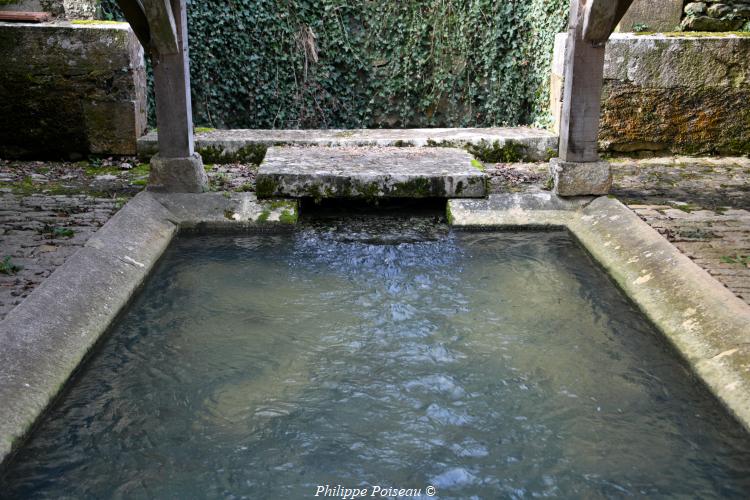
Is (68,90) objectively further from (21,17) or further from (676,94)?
(676,94)

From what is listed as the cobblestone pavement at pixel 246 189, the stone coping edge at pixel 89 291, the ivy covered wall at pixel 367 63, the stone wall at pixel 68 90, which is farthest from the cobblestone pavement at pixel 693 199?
the stone wall at pixel 68 90

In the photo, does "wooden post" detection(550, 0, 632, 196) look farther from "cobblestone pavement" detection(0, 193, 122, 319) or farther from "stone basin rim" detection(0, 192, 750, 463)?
"cobblestone pavement" detection(0, 193, 122, 319)

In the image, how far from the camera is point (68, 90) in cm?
802

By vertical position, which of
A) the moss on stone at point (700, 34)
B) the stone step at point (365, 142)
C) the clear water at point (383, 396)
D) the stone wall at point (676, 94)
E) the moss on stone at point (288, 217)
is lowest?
the clear water at point (383, 396)

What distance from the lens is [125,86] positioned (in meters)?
8.08

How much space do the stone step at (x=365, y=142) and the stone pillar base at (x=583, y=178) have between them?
180cm

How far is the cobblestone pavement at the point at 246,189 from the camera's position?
15.6ft

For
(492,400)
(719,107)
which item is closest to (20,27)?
(492,400)

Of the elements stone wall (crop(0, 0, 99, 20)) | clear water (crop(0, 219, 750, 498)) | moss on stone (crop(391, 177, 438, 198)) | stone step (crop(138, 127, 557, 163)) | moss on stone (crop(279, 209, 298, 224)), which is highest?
stone wall (crop(0, 0, 99, 20))

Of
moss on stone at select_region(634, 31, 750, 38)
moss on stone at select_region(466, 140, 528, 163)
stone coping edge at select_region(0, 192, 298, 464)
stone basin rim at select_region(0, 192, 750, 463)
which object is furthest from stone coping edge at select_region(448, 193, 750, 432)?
moss on stone at select_region(634, 31, 750, 38)

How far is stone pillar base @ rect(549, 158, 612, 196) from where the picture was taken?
6531mm

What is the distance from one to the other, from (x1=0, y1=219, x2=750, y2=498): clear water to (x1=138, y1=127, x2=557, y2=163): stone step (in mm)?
2943

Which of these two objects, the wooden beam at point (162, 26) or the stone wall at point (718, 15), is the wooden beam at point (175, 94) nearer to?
the wooden beam at point (162, 26)

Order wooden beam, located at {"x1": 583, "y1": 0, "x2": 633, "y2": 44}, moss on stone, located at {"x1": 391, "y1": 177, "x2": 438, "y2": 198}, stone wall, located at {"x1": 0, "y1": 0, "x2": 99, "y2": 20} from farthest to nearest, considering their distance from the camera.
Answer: stone wall, located at {"x1": 0, "y1": 0, "x2": 99, "y2": 20}
moss on stone, located at {"x1": 391, "y1": 177, "x2": 438, "y2": 198}
wooden beam, located at {"x1": 583, "y1": 0, "x2": 633, "y2": 44}
